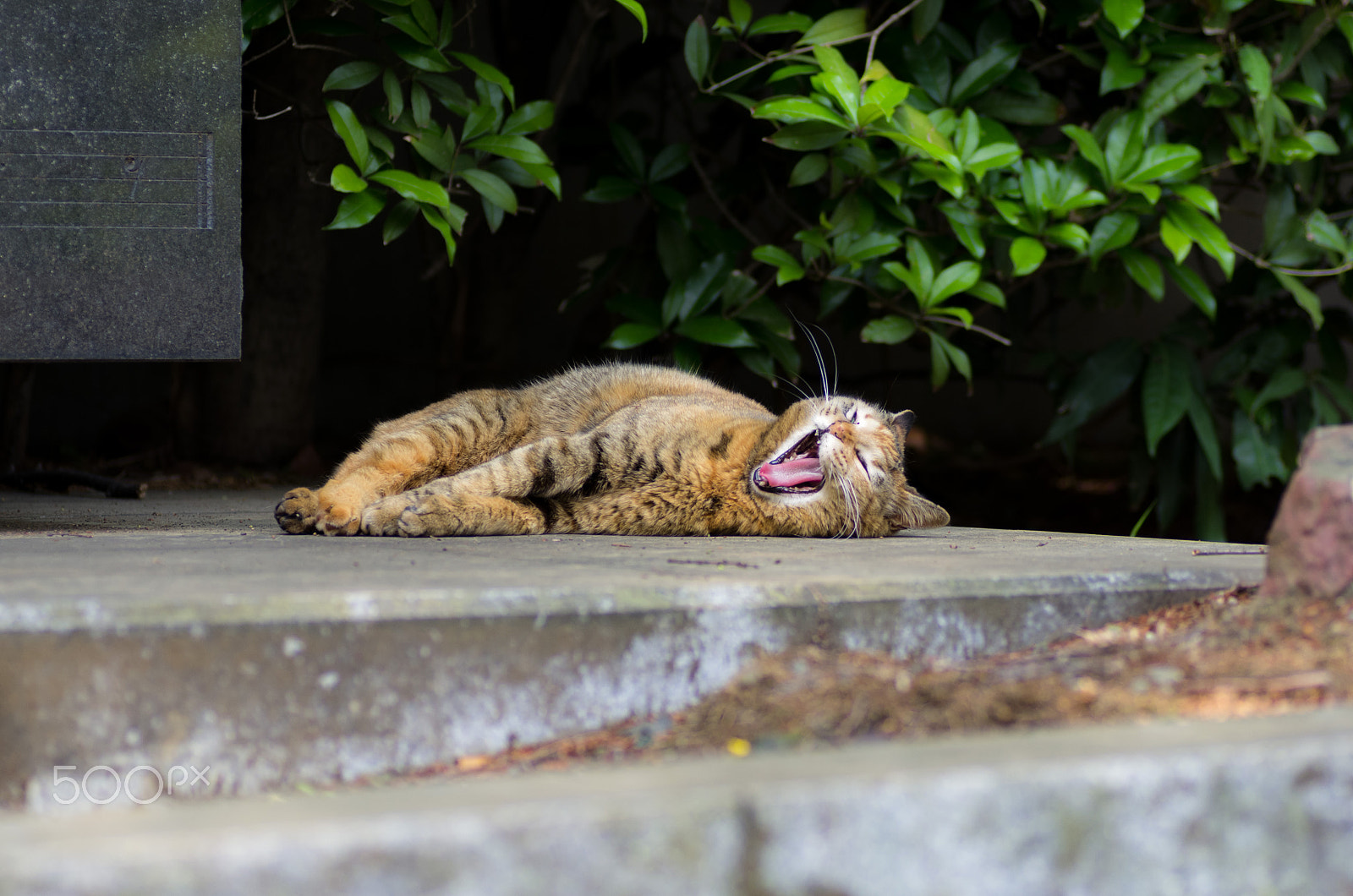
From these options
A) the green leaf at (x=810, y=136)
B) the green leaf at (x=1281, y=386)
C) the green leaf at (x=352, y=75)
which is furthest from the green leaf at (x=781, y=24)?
the green leaf at (x=1281, y=386)

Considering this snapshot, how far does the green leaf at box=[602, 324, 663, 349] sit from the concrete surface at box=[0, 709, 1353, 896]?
2.71 metres

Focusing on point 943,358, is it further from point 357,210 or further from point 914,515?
point 357,210

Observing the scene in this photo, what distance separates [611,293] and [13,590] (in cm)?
351

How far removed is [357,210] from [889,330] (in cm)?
176

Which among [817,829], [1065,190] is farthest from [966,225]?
[817,829]

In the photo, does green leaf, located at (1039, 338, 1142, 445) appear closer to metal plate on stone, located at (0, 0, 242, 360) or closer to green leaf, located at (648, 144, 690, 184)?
green leaf, located at (648, 144, 690, 184)

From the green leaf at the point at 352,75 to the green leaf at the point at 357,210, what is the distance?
320 millimetres

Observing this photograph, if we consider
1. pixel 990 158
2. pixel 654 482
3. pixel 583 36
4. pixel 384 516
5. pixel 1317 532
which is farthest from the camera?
pixel 583 36

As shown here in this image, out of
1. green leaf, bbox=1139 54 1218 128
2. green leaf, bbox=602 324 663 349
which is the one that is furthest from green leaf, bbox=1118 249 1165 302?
green leaf, bbox=602 324 663 349

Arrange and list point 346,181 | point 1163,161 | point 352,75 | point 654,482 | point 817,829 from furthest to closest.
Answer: point 1163,161 → point 352,75 → point 346,181 → point 654,482 → point 817,829

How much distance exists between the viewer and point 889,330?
3.65 m

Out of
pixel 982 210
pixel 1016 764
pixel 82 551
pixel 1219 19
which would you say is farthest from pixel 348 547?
pixel 1219 19

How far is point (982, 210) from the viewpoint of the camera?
3.70 m

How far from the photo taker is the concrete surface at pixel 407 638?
4.45 feet
